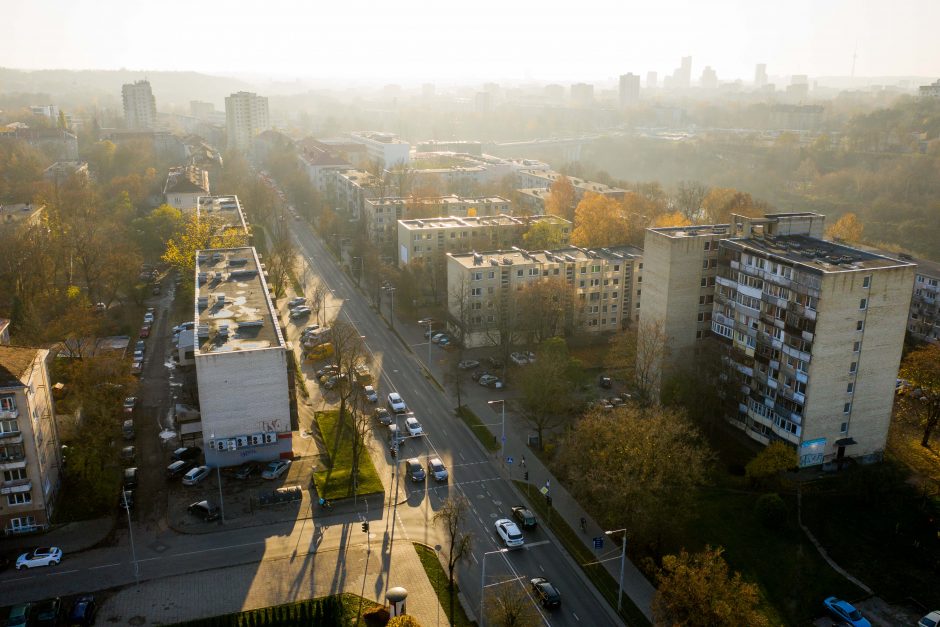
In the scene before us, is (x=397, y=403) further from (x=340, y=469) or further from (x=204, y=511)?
(x=204, y=511)

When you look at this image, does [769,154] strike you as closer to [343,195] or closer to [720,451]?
[343,195]

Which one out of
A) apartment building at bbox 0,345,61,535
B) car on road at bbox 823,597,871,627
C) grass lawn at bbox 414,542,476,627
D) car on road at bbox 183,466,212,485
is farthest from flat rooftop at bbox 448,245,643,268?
car on road at bbox 823,597,871,627

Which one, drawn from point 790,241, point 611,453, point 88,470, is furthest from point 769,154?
point 88,470

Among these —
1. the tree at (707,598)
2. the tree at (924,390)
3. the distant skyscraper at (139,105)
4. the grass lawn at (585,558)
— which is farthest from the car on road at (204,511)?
the distant skyscraper at (139,105)

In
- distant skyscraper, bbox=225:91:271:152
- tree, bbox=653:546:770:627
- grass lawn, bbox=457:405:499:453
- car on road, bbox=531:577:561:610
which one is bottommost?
car on road, bbox=531:577:561:610

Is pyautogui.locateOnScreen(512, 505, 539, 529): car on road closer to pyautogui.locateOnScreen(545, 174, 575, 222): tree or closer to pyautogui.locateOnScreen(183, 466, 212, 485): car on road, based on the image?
pyautogui.locateOnScreen(183, 466, 212, 485): car on road

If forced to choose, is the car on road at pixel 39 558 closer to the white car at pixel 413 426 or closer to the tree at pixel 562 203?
the white car at pixel 413 426
